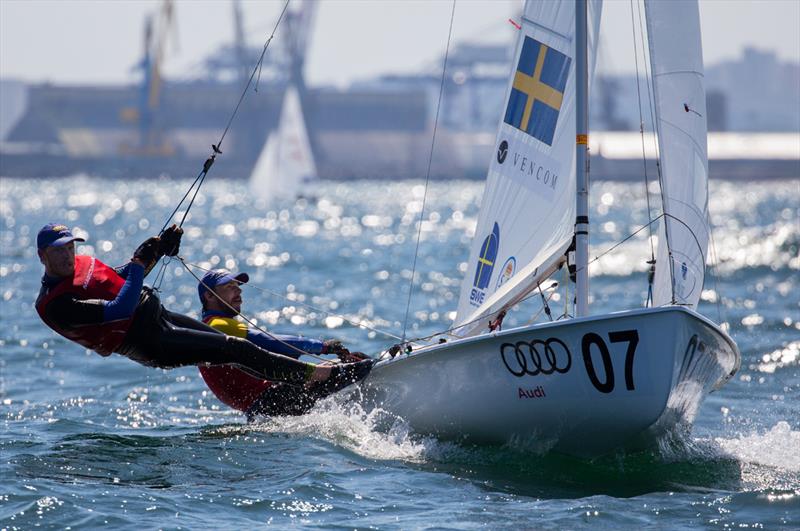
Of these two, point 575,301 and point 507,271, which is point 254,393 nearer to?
point 507,271

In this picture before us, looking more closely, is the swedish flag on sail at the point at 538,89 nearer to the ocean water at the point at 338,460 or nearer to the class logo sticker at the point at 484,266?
the class logo sticker at the point at 484,266

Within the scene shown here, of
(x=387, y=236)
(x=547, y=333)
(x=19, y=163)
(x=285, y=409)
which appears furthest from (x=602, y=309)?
(x=19, y=163)

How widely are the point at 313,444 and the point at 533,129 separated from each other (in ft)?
6.29

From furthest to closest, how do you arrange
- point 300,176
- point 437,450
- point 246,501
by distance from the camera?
point 300,176 → point 437,450 → point 246,501

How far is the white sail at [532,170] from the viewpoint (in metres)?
6.05

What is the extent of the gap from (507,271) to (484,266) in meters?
0.22

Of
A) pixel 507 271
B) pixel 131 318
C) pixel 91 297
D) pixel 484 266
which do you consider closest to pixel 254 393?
pixel 131 318

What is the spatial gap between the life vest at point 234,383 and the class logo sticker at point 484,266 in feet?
3.93

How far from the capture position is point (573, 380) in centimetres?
550

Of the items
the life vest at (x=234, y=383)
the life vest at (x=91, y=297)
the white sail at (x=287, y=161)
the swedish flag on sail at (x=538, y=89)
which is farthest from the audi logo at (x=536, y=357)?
the white sail at (x=287, y=161)

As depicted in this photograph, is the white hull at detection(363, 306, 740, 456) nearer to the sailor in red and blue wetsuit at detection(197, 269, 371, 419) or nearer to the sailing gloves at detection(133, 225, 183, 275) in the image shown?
the sailor in red and blue wetsuit at detection(197, 269, 371, 419)

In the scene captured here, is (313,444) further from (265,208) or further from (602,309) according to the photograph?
(265,208)

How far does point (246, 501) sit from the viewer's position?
17.1 ft

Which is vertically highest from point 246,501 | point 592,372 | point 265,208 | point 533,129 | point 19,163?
point 19,163
